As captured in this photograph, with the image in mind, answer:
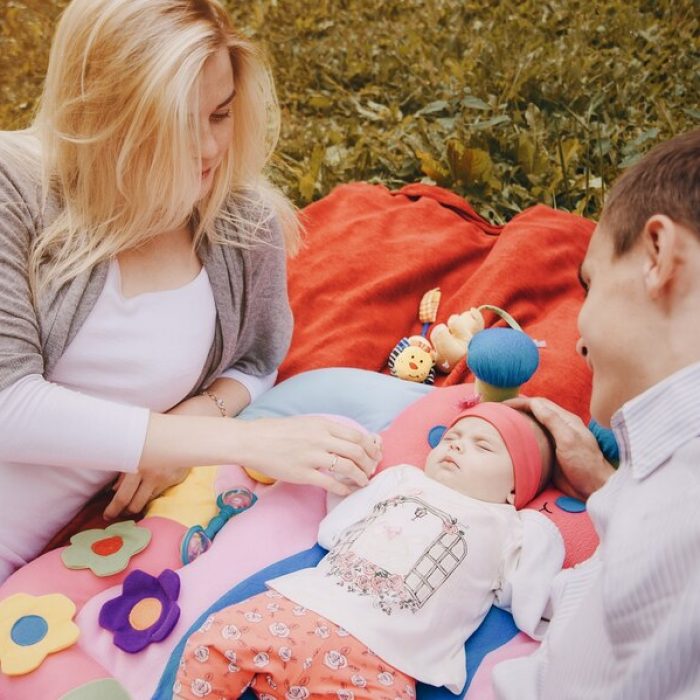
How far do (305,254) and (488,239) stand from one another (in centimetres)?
69

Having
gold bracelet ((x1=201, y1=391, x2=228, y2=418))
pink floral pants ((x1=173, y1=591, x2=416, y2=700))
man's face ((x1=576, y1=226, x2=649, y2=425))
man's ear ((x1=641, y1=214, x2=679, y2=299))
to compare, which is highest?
man's ear ((x1=641, y1=214, x2=679, y2=299))

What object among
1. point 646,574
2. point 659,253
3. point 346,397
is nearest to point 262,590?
point 346,397

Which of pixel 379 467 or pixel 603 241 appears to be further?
pixel 379 467

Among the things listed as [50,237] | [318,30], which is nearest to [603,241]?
[50,237]

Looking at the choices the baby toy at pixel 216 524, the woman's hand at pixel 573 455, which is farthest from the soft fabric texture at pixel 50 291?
the woman's hand at pixel 573 455

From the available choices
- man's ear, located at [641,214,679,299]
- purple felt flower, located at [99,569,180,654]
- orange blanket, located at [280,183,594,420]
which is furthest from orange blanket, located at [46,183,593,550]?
man's ear, located at [641,214,679,299]

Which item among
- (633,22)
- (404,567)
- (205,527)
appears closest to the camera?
(404,567)

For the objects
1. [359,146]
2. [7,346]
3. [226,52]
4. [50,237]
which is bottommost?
[359,146]

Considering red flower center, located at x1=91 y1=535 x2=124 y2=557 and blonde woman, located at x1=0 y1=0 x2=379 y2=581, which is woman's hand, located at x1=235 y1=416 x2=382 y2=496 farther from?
red flower center, located at x1=91 y1=535 x2=124 y2=557

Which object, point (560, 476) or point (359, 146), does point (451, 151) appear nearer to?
point (359, 146)

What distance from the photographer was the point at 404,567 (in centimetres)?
147

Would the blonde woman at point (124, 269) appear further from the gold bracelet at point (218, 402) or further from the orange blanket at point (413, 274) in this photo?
the orange blanket at point (413, 274)

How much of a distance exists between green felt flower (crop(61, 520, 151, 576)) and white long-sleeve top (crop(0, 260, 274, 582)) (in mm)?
117

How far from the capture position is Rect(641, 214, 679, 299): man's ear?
1.00m
